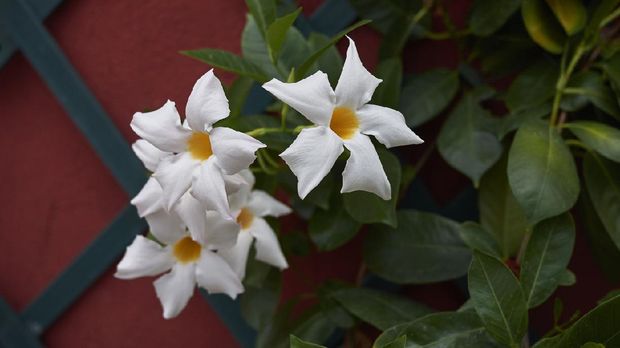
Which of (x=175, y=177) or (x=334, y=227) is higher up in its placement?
(x=175, y=177)

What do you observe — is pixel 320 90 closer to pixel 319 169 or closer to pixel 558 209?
pixel 319 169

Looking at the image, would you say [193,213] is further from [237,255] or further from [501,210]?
[501,210]

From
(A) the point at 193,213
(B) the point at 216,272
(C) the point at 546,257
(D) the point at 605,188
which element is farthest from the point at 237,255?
(D) the point at 605,188

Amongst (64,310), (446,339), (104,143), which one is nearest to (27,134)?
(104,143)

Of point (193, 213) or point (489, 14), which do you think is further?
point (489, 14)

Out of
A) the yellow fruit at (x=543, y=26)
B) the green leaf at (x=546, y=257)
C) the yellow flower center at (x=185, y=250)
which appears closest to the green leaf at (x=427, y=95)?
the yellow fruit at (x=543, y=26)

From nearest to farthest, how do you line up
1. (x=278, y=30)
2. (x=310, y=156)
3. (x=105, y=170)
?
(x=310, y=156), (x=278, y=30), (x=105, y=170)

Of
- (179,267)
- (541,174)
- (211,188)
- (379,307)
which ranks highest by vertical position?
(211,188)
